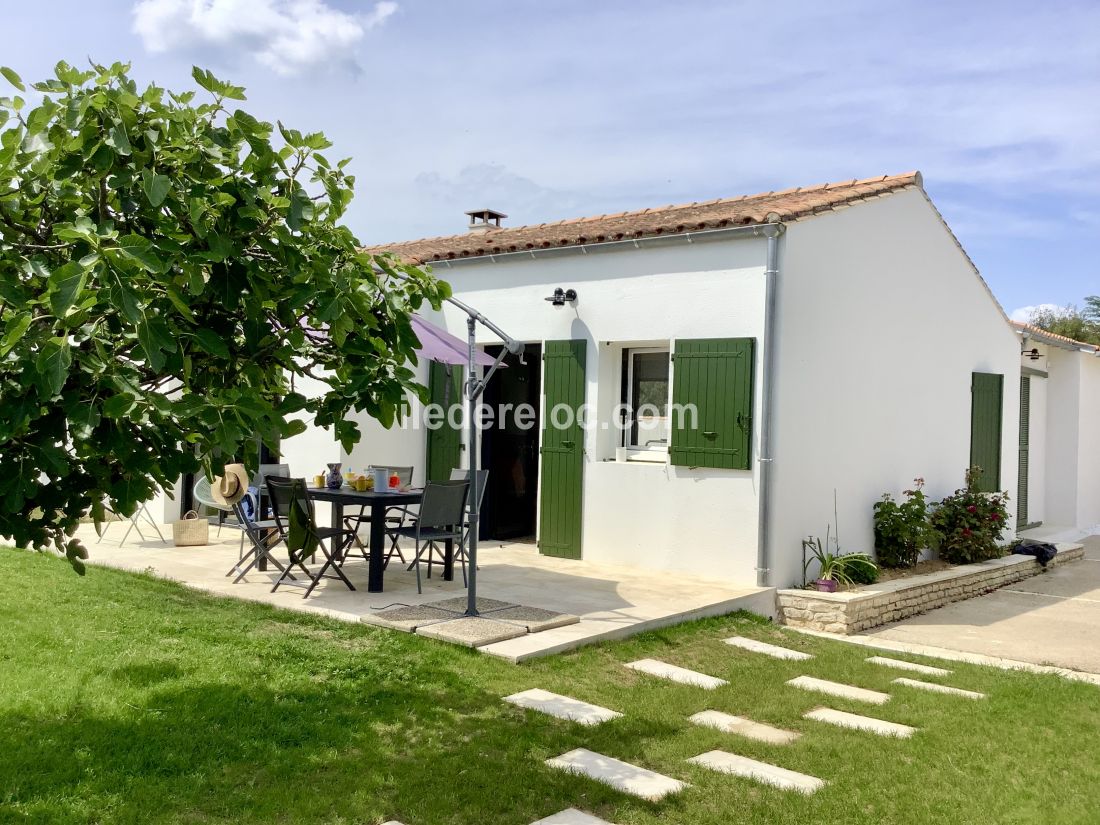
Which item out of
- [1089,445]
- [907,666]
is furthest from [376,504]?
[1089,445]

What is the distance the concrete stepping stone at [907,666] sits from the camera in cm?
633

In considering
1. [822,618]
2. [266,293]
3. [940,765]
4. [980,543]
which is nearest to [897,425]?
[980,543]

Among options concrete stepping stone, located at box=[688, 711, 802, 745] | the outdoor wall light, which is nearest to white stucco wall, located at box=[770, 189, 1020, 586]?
Answer: the outdoor wall light

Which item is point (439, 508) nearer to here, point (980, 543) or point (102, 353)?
point (102, 353)

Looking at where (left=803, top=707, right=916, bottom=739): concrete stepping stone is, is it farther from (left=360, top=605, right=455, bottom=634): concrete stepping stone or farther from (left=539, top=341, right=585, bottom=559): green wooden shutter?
(left=539, top=341, right=585, bottom=559): green wooden shutter

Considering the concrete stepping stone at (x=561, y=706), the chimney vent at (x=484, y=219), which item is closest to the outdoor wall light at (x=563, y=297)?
the chimney vent at (x=484, y=219)

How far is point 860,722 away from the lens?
5.03 meters

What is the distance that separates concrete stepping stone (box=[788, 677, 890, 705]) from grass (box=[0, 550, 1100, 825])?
0.32 feet

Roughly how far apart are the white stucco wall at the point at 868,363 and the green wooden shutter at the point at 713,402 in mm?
286

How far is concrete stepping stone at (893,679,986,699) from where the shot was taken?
18.8 ft

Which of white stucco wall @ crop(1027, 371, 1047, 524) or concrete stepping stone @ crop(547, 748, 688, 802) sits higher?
white stucco wall @ crop(1027, 371, 1047, 524)

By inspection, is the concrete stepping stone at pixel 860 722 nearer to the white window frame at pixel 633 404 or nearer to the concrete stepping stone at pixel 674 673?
the concrete stepping stone at pixel 674 673

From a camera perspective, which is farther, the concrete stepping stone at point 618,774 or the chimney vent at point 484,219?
the chimney vent at point 484,219

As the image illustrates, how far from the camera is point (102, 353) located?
269 centimetres
